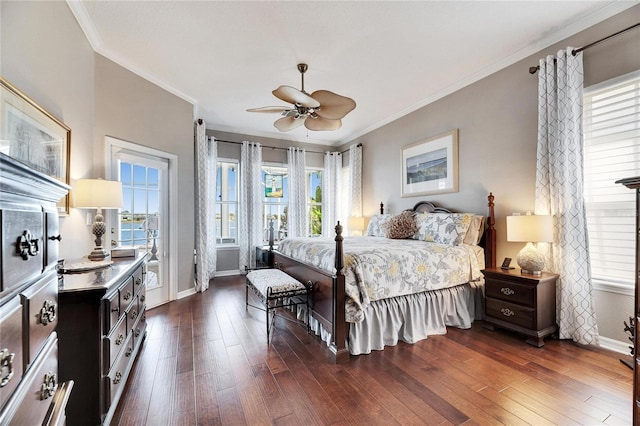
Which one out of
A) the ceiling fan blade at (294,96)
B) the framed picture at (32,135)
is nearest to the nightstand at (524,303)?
the ceiling fan blade at (294,96)

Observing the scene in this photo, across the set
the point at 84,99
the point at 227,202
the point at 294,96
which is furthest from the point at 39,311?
the point at 227,202

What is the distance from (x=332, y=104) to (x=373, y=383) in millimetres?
2551

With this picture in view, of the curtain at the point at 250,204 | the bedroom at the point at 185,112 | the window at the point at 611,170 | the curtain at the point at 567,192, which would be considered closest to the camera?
the bedroom at the point at 185,112

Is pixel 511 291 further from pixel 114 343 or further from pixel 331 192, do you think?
pixel 331 192

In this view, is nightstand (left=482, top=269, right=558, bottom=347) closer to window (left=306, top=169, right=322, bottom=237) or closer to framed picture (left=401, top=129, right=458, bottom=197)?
framed picture (left=401, top=129, right=458, bottom=197)

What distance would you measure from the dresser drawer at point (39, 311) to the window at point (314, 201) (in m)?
5.58

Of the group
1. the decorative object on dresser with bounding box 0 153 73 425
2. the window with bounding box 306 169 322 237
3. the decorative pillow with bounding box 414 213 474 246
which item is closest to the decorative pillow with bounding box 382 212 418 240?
the decorative pillow with bounding box 414 213 474 246

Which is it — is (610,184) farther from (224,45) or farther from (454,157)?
(224,45)

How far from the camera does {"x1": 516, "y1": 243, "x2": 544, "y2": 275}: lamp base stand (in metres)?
2.56

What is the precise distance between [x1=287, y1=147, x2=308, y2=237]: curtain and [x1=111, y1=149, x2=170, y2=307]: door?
8.59 feet

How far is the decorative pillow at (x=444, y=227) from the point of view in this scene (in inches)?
126

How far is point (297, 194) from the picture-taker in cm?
598

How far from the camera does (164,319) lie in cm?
315

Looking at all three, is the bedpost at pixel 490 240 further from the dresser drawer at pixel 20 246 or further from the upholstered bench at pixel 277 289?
the dresser drawer at pixel 20 246
